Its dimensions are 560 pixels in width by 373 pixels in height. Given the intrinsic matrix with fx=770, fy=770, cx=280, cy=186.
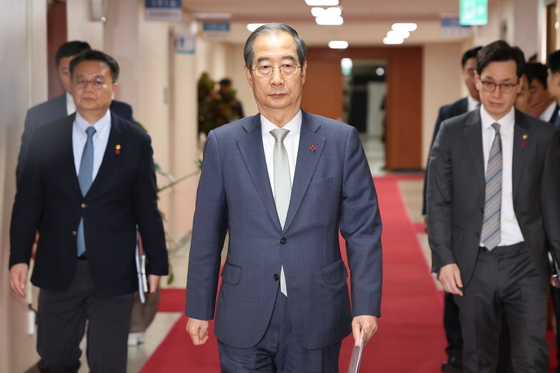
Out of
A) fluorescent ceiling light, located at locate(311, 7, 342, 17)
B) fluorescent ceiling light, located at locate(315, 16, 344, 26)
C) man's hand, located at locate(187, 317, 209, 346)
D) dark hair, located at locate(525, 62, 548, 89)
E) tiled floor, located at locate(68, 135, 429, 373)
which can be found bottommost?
tiled floor, located at locate(68, 135, 429, 373)

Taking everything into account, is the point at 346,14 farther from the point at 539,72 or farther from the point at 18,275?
the point at 18,275

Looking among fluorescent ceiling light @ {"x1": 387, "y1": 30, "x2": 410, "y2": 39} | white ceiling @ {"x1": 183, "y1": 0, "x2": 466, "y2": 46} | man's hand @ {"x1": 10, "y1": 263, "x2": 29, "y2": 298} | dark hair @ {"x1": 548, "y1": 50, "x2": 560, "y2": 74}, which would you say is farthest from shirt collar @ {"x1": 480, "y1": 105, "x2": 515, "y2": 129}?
fluorescent ceiling light @ {"x1": 387, "y1": 30, "x2": 410, "y2": 39}

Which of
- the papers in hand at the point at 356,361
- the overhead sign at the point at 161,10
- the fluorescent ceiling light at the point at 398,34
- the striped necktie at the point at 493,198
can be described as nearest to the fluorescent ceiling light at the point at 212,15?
the overhead sign at the point at 161,10

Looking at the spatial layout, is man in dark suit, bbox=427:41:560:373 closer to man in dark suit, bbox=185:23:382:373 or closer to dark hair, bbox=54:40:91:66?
man in dark suit, bbox=185:23:382:373

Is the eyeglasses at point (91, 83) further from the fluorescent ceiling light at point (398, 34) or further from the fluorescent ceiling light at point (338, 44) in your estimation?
the fluorescent ceiling light at point (338, 44)

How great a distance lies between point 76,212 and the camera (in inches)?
134

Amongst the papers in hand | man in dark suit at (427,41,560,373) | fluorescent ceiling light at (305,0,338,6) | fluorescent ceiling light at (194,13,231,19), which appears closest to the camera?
the papers in hand

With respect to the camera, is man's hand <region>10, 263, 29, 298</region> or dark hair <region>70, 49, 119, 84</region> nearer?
man's hand <region>10, 263, 29, 298</region>

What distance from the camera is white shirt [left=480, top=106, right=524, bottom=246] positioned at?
11.0 feet

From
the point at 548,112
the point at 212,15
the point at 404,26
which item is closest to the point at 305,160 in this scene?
the point at 548,112

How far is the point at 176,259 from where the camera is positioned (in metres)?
8.84

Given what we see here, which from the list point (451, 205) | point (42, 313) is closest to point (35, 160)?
point (42, 313)

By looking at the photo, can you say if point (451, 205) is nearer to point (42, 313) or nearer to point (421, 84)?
point (42, 313)

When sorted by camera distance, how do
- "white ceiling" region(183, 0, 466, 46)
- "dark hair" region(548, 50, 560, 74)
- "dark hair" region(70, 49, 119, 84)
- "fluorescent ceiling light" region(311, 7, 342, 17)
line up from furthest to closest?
"fluorescent ceiling light" region(311, 7, 342, 17)
"white ceiling" region(183, 0, 466, 46)
"dark hair" region(548, 50, 560, 74)
"dark hair" region(70, 49, 119, 84)
